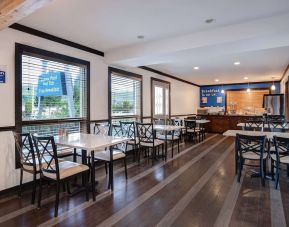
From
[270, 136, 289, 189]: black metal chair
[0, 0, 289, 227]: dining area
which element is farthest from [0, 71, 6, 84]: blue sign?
[270, 136, 289, 189]: black metal chair

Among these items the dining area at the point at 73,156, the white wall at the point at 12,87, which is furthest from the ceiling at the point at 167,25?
the dining area at the point at 73,156

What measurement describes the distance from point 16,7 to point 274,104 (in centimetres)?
917

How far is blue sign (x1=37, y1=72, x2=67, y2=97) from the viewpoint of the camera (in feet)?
11.5

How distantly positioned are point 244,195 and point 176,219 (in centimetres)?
123

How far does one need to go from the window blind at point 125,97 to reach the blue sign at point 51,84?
54.1 inches

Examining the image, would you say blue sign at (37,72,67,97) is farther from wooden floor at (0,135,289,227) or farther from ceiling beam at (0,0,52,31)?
wooden floor at (0,135,289,227)

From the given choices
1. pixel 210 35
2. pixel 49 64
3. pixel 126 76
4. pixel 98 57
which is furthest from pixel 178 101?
pixel 49 64

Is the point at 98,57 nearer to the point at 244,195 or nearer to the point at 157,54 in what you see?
the point at 157,54

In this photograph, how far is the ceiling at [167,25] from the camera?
2562 millimetres

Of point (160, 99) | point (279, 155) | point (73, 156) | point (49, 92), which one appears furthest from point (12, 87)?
point (160, 99)

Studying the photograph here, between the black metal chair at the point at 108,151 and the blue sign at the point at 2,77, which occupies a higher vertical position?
the blue sign at the point at 2,77

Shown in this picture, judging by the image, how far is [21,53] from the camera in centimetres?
315

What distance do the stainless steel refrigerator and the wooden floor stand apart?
548 cm

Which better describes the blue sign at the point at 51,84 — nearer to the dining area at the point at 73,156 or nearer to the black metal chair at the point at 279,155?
the dining area at the point at 73,156
